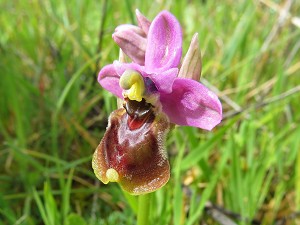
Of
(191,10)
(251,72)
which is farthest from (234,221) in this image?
(191,10)

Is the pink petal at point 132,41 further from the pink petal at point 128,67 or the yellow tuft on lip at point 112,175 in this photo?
the yellow tuft on lip at point 112,175

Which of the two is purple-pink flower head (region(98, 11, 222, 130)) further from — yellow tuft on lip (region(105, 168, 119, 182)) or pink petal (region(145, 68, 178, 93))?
yellow tuft on lip (region(105, 168, 119, 182))

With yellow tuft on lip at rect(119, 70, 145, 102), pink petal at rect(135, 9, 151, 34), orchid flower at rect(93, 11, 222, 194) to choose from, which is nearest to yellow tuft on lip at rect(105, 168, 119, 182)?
orchid flower at rect(93, 11, 222, 194)

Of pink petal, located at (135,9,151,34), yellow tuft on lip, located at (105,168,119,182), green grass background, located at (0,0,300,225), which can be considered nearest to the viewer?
yellow tuft on lip, located at (105,168,119,182)

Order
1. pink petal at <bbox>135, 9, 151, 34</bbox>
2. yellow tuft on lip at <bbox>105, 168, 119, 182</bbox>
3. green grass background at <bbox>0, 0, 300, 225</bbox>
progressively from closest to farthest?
yellow tuft on lip at <bbox>105, 168, 119, 182</bbox> → pink petal at <bbox>135, 9, 151, 34</bbox> → green grass background at <bbox>0, 0, 300, 225</bbox>

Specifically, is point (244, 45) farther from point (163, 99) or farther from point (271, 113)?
point (163, 99)

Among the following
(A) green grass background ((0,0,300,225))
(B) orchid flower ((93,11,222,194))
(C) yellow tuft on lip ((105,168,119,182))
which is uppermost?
(B) orchid flower ((93,11,222,194))

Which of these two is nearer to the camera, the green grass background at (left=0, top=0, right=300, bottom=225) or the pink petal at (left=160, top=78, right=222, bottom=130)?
the pink petal at (left=160, top=78, right=222, bottom=130)

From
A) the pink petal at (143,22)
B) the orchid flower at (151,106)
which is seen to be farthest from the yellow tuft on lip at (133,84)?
the pink petal at (143,22)
